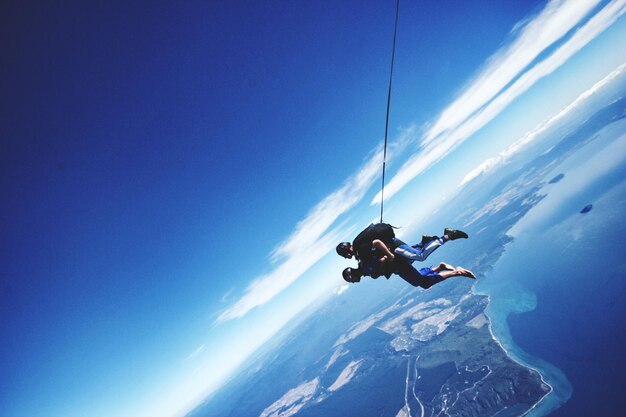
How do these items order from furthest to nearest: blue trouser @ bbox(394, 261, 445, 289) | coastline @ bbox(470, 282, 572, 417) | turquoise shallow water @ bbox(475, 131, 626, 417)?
1. coastline @ bbox(470, 282, 572, 417)
2. turquoise shallow water @ bbox(475, 131, 626, 417)
3. blue trouser @ bbox(394, 261, 445, 289)

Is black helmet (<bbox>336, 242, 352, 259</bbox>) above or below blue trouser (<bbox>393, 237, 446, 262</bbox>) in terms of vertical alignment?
above

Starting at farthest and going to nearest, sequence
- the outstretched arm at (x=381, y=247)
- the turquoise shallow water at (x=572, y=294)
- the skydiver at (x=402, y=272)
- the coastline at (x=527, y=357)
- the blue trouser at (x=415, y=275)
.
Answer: the coastline at (x=527, y=357)
the turquoise shallow water at (x=572, y=294)
the blue trouser at (x=415, y=275)
the skydiver at (x=402, y=272)
the outstretched arm at (x=381, y=247)

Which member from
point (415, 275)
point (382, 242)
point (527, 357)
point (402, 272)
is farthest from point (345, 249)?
point (527, 357)

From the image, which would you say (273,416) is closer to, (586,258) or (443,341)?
(443,341)

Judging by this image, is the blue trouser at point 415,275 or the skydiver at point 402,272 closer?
the skydiver at point 402,272

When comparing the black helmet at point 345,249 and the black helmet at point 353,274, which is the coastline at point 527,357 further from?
the black helmet at point 345,249

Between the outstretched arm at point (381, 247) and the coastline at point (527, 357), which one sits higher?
the outstretched arm at point (381, 247)

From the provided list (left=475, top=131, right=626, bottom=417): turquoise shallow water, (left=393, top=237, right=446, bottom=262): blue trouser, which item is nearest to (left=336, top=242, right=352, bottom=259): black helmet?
(left=393, top=237, right=446, bottom=262): blue trouser

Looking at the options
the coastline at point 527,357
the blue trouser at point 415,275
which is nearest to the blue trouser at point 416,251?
the blue trouser at point 415,275

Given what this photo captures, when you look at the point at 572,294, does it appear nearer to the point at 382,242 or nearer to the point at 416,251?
the point at 416,251

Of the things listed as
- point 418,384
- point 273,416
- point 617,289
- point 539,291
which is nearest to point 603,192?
point 539,291

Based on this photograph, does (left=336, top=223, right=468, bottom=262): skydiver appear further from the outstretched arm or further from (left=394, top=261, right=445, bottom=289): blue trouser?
(left=394, top=261, right=445, bottom=289): blue trouser

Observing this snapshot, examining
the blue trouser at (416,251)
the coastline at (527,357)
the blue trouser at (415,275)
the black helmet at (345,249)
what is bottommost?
the coastline at (527,357)
